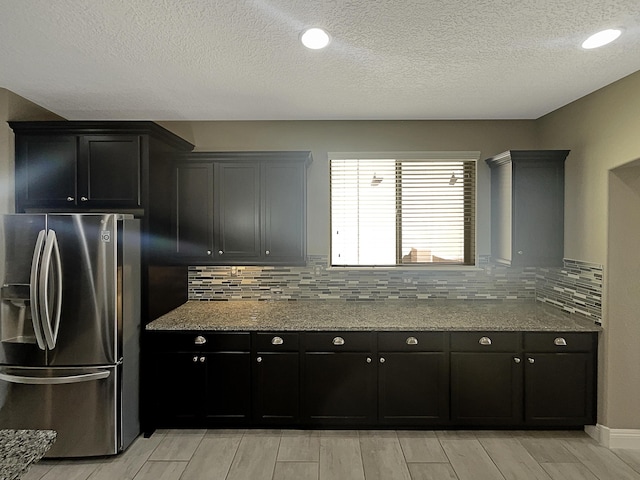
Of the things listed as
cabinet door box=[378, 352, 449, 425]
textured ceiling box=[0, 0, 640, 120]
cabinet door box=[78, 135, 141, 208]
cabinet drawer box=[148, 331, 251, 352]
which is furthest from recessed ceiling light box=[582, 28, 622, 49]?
cabinet door box=[78, 135, 141, 208]

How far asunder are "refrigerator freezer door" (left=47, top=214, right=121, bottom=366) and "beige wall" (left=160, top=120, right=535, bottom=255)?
143 centimetres

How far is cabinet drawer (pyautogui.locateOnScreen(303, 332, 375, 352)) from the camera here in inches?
120

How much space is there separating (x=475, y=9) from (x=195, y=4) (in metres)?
1.27

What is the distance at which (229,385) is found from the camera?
3078mm

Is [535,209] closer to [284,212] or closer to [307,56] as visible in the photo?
[284,212]

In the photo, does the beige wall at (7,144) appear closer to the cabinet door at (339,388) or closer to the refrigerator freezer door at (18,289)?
the refrigerator freezer door at (18,289)

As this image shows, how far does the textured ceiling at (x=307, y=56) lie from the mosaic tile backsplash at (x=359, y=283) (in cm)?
144

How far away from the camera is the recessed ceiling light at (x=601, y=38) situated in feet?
6.78

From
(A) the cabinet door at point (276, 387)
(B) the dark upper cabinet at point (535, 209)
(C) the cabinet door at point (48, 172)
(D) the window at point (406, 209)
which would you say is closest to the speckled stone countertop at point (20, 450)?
(A) the cabinet door at point (276, 387)

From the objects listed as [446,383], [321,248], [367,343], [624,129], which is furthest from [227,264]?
[624,129]

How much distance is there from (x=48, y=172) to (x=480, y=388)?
3607 millimetres

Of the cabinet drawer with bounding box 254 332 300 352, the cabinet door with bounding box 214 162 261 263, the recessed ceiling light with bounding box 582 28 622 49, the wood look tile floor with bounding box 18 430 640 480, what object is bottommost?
the wood look tile floor with bounding box 18 430 640 480

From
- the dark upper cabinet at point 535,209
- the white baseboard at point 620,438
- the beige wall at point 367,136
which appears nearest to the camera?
the white baseboard at point 620,438

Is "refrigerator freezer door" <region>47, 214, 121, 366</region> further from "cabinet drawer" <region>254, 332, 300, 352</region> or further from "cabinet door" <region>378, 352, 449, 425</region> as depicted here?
"cabinet door" <region>378, 352, 449, 425</region>
